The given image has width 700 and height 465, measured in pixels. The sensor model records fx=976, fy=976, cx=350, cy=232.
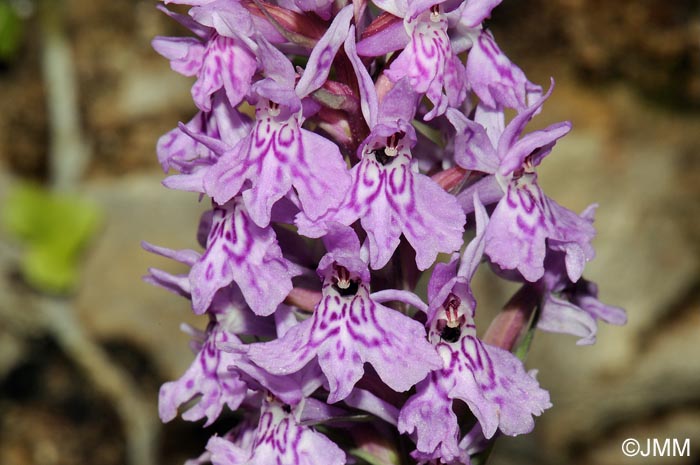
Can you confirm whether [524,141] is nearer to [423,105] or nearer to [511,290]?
Result: [423,105]

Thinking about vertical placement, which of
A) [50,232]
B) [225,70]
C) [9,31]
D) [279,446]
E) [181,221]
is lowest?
[50,232]

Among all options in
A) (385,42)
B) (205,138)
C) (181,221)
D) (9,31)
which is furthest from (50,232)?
(385,42)

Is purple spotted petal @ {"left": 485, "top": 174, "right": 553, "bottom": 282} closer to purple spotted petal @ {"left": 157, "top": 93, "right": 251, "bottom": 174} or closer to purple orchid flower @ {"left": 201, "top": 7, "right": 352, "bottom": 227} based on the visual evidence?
purple orchid flower @ {"left": 201, "top": 7, "right": 352, "bottom": 227}

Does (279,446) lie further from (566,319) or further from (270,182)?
(566,319)

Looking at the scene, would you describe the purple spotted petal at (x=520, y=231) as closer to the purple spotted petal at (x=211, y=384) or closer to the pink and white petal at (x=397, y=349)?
the pink and white petal at (x=397, y=349)

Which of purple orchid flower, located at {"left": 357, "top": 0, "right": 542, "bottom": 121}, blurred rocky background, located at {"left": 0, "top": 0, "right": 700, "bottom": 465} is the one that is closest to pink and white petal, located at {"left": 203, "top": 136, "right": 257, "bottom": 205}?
purple orchid flower, located at {"left": 357, "top": 0, "right": 542, "bottom": 121}

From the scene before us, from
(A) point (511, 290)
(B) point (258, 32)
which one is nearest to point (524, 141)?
(B) point (258, 32)
